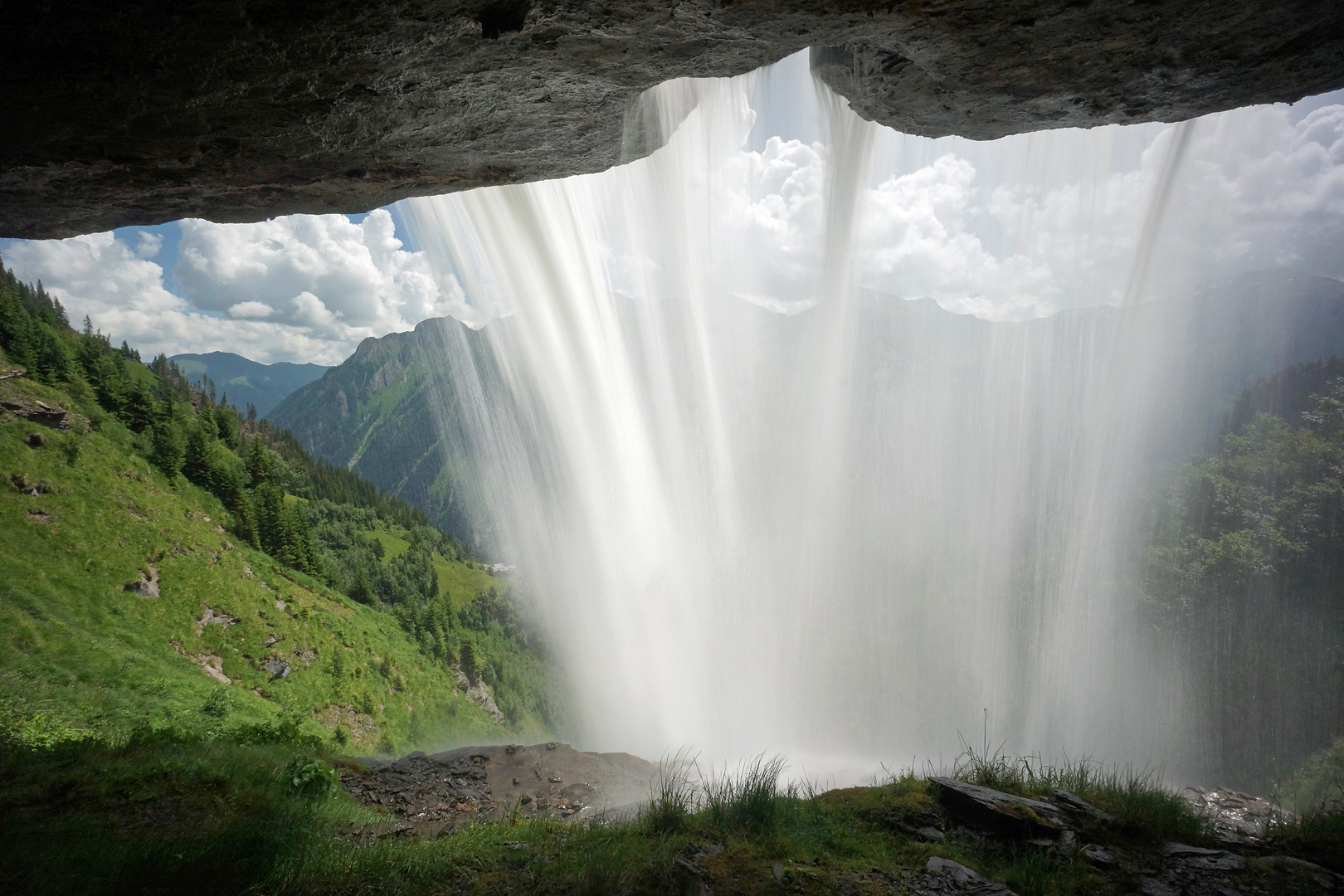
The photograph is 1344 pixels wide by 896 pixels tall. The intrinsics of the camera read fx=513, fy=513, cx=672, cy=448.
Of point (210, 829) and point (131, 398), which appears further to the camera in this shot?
point (131, 398)

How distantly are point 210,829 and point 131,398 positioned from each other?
3530 cm

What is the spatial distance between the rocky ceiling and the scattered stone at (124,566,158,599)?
13997 mm

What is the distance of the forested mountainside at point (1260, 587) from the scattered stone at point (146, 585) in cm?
4841

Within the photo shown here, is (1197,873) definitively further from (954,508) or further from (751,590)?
(954,508)

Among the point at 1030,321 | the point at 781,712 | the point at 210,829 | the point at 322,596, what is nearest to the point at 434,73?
the point at 210,829

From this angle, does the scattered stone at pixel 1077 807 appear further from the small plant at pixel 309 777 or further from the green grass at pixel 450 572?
the green grass at pixel 450 572

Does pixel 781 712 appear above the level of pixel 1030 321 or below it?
below

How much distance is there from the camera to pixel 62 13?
3619 mm

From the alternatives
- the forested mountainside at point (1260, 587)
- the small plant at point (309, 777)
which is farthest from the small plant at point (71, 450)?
the forested mountainside at point (1260, 587)

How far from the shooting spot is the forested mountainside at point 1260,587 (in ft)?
91.5

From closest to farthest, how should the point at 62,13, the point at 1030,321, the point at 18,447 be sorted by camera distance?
1. the point at 62,13
2. the point at 18,447
3. the point at 1030,321

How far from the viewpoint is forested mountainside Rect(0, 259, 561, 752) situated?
1004 cm

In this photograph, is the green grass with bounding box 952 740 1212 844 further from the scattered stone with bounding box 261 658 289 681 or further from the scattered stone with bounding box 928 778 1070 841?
the scattered stone with bounding box 261 658 289 681

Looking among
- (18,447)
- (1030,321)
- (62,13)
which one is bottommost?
(18,447)
